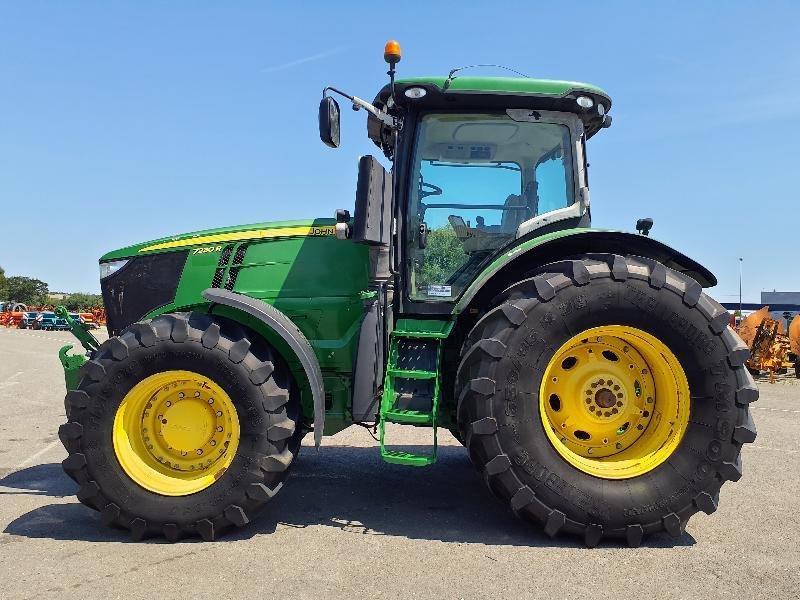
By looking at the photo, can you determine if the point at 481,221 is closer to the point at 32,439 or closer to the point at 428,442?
the point at 428,442

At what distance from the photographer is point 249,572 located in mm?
3000

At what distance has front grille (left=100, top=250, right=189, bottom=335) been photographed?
4.40 metres

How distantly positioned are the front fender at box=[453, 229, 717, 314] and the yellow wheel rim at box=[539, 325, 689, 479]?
1.96 feet

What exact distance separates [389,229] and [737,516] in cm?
286

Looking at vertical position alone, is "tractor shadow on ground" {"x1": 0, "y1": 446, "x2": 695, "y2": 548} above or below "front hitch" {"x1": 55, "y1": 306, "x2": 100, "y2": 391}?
below

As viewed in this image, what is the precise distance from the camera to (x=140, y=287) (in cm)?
449

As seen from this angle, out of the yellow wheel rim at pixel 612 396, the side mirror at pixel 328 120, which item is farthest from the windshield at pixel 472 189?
the yellow wheel rim at pixel 612 396

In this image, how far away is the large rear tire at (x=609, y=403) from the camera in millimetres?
3383

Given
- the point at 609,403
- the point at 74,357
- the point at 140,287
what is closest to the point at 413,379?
the point at 609,403

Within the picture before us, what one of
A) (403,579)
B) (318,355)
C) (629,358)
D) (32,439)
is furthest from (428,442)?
(32,439)

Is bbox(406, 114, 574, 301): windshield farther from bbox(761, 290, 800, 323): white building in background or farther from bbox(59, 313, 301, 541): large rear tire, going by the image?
bbox(761, 290, 800, 323): white building in background

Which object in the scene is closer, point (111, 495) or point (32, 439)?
point (111, 495)

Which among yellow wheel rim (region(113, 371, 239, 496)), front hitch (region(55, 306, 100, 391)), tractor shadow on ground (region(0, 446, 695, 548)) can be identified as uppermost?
front hitch (region(55, 306, 100, 391))

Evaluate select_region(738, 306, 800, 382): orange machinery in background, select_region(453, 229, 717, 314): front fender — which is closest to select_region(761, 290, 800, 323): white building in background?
select_region(738, 306, 800, 382): orange machinery in background
